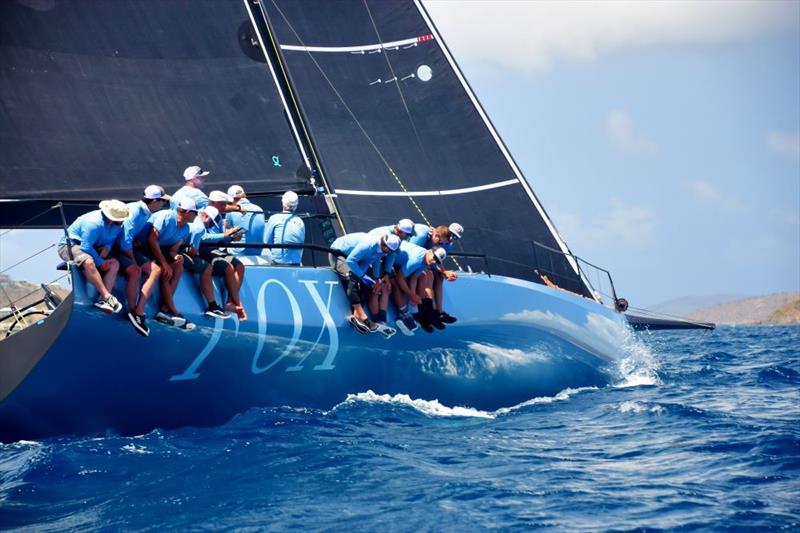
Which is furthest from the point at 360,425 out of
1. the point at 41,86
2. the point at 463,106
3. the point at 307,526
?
the point at 463,106

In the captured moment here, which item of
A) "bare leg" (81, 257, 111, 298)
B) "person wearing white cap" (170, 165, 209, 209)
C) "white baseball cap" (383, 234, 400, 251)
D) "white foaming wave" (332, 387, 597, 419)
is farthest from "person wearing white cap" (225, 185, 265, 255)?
"bare leg" (81, 257, 111, 298)

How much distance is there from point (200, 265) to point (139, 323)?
0.82 m

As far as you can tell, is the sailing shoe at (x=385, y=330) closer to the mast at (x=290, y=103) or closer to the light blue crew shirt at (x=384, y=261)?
the light blue crew shirt at (x=384, y=261)

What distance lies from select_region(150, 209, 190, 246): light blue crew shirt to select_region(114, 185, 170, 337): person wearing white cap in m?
0.09

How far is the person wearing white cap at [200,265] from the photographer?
744 cm

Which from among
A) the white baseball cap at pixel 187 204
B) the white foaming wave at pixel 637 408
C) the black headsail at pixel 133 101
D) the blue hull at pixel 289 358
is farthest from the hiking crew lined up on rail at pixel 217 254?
the white foaming wave at pixel 637 408

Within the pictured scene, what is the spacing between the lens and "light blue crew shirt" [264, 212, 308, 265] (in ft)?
29.3

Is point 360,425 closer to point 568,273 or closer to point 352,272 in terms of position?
point 352,272

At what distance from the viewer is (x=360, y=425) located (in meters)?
7.93

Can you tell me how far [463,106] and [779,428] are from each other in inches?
268

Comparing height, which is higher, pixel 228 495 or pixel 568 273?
pixel 568 273

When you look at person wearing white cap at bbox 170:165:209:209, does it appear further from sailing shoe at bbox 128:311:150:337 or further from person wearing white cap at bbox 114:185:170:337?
sailing shoe at bbox 128:311:150:337

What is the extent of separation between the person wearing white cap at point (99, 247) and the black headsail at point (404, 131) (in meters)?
4.96

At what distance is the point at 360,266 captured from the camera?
8.60 meters
